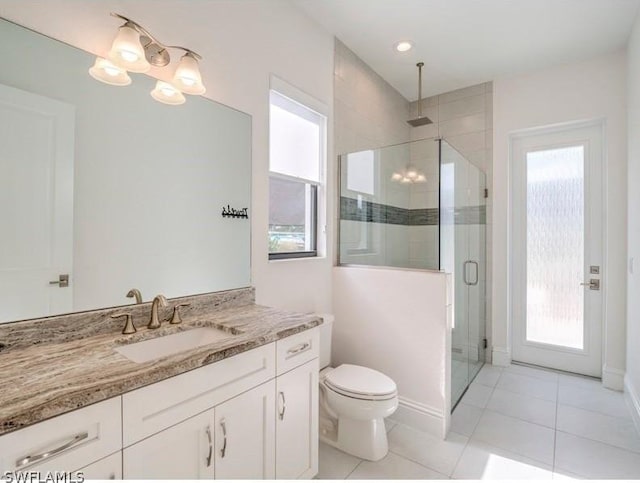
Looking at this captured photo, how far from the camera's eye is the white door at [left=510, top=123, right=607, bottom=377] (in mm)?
2914

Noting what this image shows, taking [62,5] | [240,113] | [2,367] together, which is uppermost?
[62,5]

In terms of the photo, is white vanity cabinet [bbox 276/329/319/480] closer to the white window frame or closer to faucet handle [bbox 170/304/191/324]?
faucet handle [bbox 170/304/191/324]

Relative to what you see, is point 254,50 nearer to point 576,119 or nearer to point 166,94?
point 166,94

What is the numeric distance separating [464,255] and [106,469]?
2614mm

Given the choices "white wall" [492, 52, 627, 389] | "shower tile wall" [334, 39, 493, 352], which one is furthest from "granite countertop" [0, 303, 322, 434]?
"white wall" [492, 52, 627, 389]

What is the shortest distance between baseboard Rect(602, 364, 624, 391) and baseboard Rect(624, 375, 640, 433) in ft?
0.30

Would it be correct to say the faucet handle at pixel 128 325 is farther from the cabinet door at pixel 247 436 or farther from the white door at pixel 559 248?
the white door at pixel 559 248

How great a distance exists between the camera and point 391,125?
3406 millimetres

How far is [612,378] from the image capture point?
272 cm

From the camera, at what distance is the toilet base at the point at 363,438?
182 cm

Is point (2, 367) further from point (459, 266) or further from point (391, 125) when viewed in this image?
point (391, 125)

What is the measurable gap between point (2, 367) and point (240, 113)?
1.54m

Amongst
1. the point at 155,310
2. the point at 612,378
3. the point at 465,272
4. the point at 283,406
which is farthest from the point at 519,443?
the point at 155,310

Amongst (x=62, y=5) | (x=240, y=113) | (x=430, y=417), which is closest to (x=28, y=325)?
(x=62, y=5)
